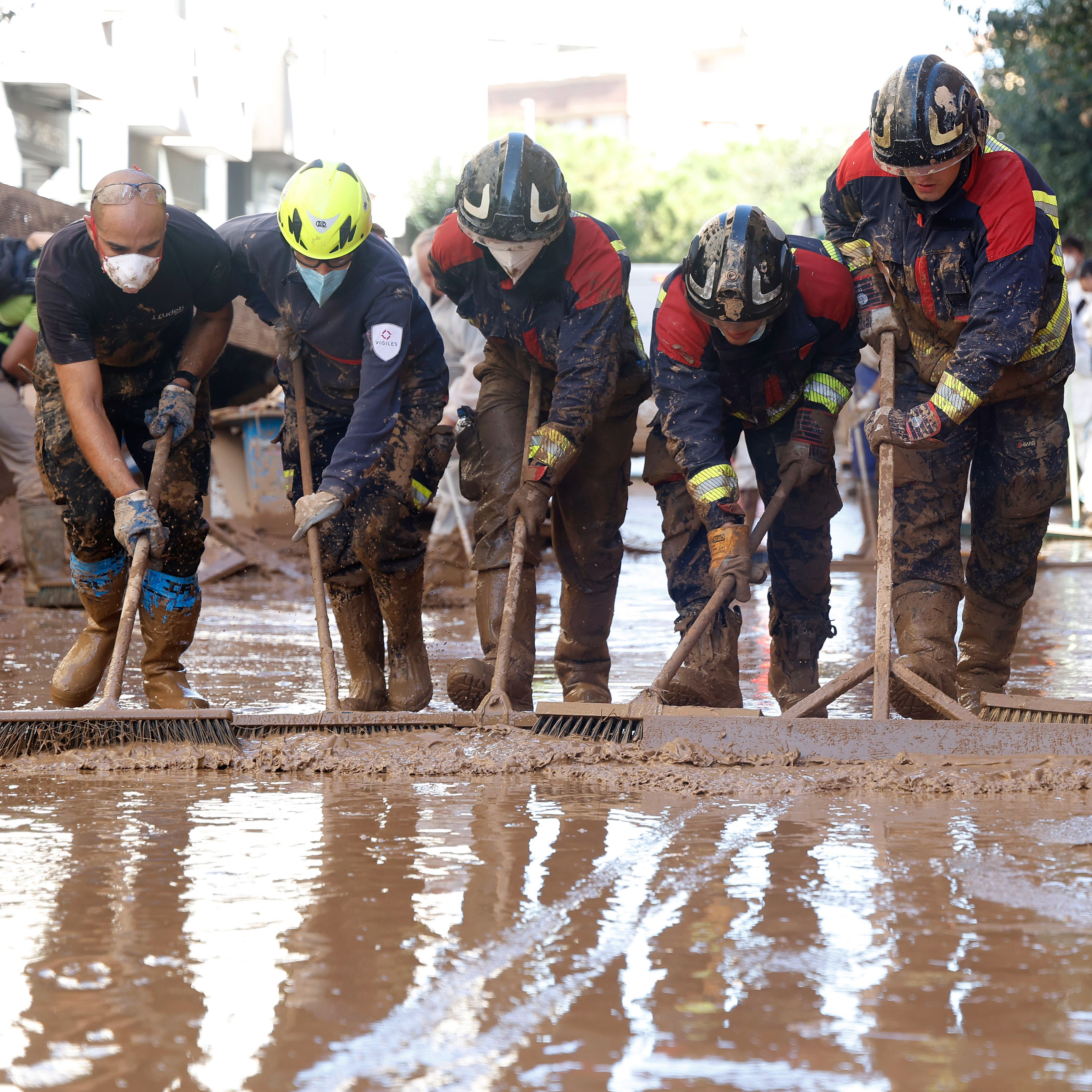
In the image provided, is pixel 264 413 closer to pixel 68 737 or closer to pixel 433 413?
pixel 433 413

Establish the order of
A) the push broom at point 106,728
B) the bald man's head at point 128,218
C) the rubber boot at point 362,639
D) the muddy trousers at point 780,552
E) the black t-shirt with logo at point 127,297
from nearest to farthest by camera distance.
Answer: the push broom at point 106,728 → the bald man's head at point 128,218 → the black t-shirt with logo at point 127,297 → the muddy trousers at point 780,552 → the rubber boot at point 362,639

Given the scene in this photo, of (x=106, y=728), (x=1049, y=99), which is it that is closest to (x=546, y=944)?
(x=106, y=728)

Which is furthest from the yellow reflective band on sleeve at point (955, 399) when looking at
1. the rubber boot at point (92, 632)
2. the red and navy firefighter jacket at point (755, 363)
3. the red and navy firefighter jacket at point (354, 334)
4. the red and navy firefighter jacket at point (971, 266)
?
the rubber boot at point (92, 632)

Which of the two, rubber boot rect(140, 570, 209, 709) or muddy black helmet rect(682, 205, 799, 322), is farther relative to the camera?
rubber boot rect(140, 570, 209, 709)

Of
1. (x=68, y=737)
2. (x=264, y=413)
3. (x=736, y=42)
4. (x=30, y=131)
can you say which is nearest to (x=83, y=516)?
(x=68, y=737)

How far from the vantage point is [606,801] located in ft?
10.9

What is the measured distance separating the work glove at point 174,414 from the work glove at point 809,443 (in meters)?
1.83

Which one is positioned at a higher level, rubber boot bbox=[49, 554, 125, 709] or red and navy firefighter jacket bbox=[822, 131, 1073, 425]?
red and navy firefighter jacket bbox=[822, 131, 1073, 425]

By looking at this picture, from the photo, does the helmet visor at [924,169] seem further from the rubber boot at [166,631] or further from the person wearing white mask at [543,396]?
the rubber boot at [166,631]

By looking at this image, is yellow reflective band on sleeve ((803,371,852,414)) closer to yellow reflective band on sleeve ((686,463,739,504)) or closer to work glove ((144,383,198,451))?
yellow reflective band on sleeve ((686,463,739,504))

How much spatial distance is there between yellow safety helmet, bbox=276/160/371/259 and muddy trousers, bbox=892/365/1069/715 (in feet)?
5.76

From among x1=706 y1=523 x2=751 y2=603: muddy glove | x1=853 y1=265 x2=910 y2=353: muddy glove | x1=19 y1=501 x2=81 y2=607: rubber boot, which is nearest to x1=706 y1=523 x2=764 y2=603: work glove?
x1=706 y1=523 x2=751 y2=603: muddy glove

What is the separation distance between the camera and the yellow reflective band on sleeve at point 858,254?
4.33 meters

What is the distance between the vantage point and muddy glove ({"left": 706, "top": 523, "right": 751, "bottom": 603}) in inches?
161
